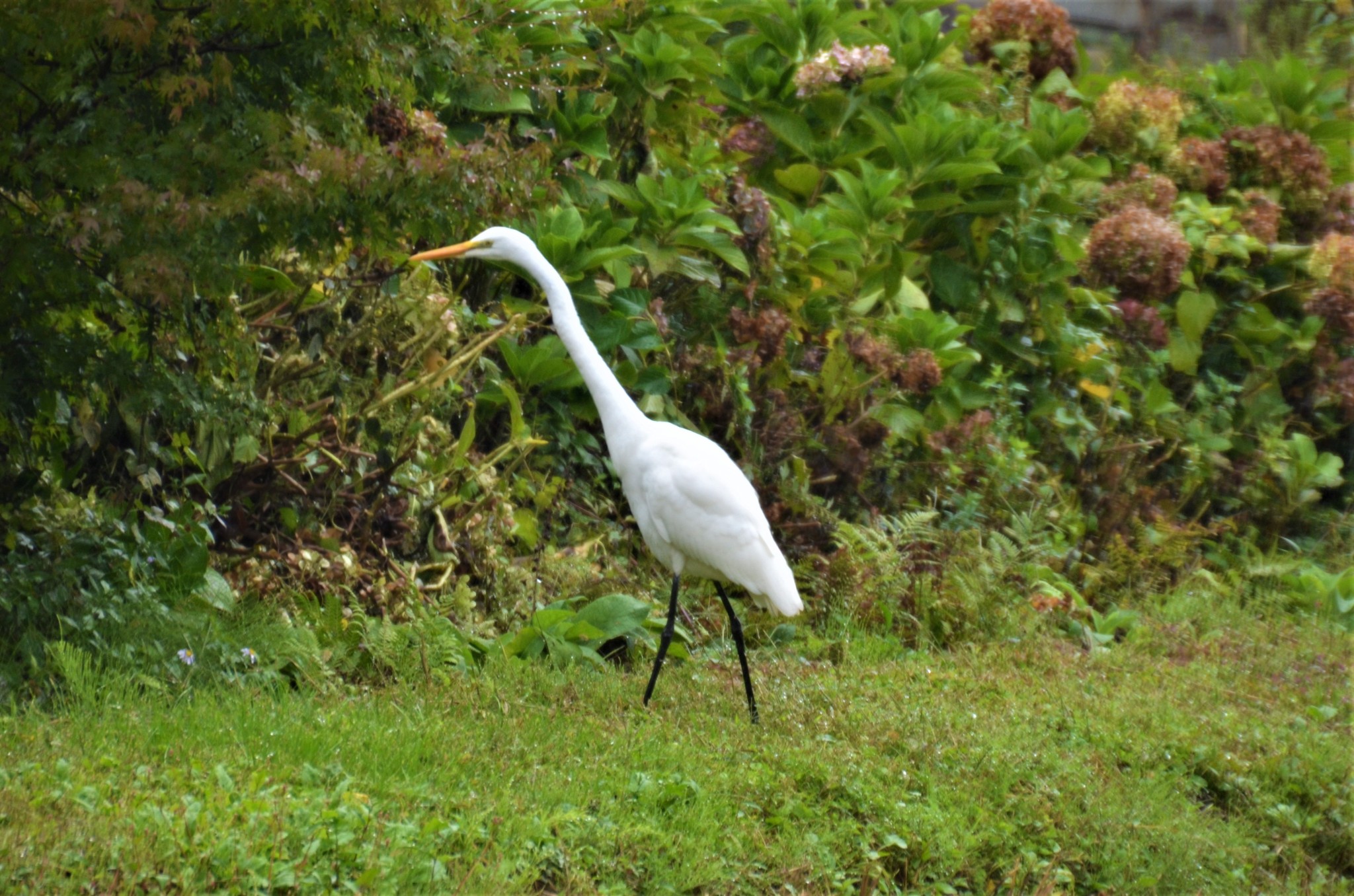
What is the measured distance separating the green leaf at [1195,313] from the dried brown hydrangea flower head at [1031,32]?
7.16 ft

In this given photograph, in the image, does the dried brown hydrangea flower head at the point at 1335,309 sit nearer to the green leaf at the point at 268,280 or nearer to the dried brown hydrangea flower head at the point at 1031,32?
→ the dried brown hydrangea flower head at the point at 1031,32

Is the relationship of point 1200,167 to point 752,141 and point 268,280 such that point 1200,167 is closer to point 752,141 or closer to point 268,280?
point 752,141

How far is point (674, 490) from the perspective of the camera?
4.93m

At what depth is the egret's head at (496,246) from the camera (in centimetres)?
481

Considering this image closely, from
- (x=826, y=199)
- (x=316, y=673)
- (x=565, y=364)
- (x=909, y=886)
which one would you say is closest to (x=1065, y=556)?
(x=826, y=199)

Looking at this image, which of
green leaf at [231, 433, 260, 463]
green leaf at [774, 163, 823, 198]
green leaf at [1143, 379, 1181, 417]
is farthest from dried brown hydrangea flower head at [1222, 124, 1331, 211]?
green leaf at [231, 433, 260, 463]

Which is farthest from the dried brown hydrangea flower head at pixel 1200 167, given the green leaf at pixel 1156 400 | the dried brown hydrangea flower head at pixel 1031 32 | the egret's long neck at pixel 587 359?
the egret's long neck at pixel 587 359

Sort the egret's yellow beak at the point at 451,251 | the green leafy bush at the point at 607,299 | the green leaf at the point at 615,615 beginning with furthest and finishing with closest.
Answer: the green leaf at the point at 615,615, the egret's yellow beak at the point at 451,251, the green leafy bush at the point at 607,299

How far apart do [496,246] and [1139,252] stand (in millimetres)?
4752

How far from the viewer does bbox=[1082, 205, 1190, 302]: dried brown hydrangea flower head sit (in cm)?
817

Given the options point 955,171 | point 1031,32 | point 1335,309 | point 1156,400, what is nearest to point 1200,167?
point 1335,309

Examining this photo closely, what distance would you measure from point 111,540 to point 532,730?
5.04 feet

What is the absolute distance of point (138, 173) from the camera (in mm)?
3689

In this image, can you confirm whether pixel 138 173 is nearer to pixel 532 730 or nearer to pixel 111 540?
pixel 111 540
